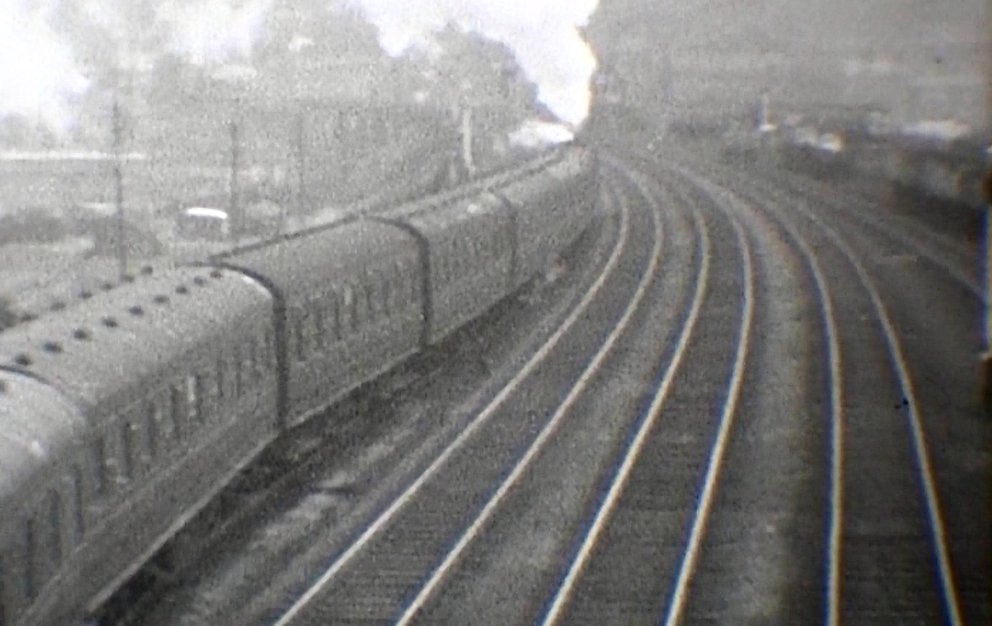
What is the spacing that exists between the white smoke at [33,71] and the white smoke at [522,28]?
412 inches

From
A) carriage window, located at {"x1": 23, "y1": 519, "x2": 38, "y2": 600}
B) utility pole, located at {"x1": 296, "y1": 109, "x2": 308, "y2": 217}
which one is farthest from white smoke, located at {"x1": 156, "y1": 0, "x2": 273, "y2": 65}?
carriage window, located at {"x1": 23, "y1": 519, "x2": 38, "y2": 600}

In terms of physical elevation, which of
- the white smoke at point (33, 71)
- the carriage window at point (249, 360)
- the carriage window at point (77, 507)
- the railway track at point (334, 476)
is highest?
the white smoke at point (33, 71)

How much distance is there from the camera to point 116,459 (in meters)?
15.3

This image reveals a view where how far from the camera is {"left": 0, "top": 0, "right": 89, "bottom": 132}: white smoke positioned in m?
31.6

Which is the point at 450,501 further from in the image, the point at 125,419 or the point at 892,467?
the point at 125,419

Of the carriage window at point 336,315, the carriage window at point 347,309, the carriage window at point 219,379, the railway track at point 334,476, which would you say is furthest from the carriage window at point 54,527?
the carriage window at point 347,309

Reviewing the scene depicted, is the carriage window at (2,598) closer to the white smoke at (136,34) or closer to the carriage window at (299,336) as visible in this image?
the carriage window at (299,336)

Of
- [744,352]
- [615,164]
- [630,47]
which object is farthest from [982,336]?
[630,47]

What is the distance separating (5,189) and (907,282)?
27162 mm

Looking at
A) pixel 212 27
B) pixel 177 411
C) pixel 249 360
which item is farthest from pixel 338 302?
pixel 212 27

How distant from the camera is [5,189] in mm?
53219

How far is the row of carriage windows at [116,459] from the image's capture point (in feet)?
41.7

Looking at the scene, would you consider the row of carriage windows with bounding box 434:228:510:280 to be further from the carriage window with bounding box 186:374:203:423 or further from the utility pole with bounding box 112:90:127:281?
the carriage window with bounding box 186:374:203:423

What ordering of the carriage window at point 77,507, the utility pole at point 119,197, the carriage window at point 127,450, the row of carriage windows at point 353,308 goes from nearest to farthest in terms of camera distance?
the carriage window at point 77,507 → the carriage window at point 127,450 → the row of carriage windows at point 353,308 → the utility pole at point 119,197
